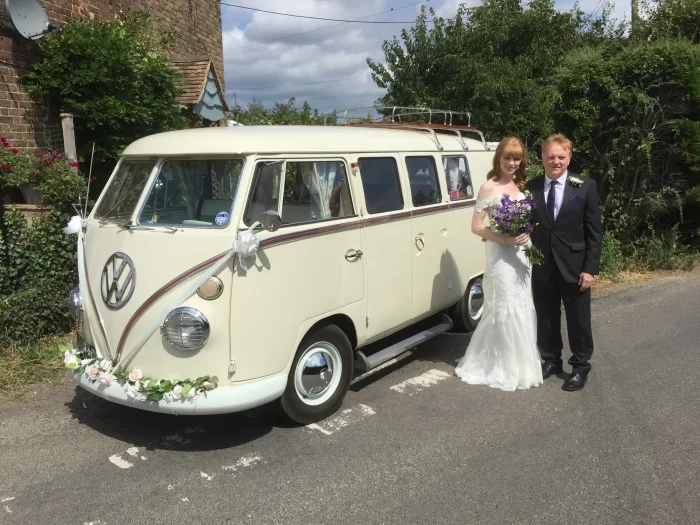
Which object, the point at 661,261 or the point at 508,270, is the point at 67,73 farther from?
the point at 661,261

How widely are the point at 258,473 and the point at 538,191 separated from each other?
3.15m

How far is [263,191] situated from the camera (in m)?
3.81

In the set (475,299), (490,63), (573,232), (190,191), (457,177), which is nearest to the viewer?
(190,191)

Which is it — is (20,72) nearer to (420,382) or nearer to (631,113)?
(420,382)

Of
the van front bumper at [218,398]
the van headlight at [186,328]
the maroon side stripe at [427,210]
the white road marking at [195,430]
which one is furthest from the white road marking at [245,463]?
the maroon side stripe at [427,210]

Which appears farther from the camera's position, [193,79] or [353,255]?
[193,79]

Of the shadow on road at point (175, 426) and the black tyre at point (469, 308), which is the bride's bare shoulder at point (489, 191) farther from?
the shadow on road at point (175, 426)

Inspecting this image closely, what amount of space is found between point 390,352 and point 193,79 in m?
6.33

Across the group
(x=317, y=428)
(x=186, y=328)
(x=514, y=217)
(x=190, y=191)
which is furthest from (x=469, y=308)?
(x=186, y=328)

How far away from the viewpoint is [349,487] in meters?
3.45

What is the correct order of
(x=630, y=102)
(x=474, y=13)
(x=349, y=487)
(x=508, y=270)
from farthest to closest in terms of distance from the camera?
(x=474, y=13) < (x=630, y=102) < (x=508, y=270) < (x=349, y=487)

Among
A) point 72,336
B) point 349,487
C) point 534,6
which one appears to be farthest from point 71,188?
point 534,6

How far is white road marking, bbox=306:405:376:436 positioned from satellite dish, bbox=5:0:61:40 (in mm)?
5641

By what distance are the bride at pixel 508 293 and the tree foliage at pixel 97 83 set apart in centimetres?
463
